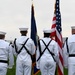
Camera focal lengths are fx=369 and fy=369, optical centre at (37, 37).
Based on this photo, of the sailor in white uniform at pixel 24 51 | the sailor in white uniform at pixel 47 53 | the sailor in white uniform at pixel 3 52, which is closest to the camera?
the sailor in white uniform at pixel 3 52

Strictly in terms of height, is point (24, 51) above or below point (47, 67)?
above

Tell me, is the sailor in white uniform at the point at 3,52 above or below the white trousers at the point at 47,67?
above

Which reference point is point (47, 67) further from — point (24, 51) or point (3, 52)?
A: point (3, 52)

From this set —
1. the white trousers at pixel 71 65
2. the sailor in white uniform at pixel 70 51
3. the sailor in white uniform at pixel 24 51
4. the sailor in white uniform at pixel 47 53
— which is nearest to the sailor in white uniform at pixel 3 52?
the sailor in white uniform at pixel 24 51

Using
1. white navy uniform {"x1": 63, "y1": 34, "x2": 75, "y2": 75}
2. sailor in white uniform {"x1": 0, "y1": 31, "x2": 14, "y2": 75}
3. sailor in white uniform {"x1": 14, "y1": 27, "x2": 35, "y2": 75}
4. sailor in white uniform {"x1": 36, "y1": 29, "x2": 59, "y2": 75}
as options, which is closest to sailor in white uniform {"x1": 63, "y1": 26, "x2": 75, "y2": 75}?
white navy uniform {"x1": 63, "y1": 34, "x2": 75, "y2": 75}

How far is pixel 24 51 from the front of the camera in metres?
12.3

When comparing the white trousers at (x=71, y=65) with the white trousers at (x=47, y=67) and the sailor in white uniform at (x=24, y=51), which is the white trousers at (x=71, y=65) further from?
the sailor in white uniform at (x=24, y=51)

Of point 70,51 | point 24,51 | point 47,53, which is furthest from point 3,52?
point 70,51

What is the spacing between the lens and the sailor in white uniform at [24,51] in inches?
484

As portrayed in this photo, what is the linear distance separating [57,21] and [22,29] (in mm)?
3307

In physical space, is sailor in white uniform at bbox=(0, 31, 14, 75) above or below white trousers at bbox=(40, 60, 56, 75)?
above

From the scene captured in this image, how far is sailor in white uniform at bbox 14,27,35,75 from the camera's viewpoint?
40.3 feet

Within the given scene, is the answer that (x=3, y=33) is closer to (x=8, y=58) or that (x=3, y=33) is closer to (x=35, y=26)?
(x=8, y=58)

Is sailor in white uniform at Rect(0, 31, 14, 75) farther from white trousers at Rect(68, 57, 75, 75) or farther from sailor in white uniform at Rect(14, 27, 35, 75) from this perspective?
white trousers at Rect(68, 57, 75, 75)
